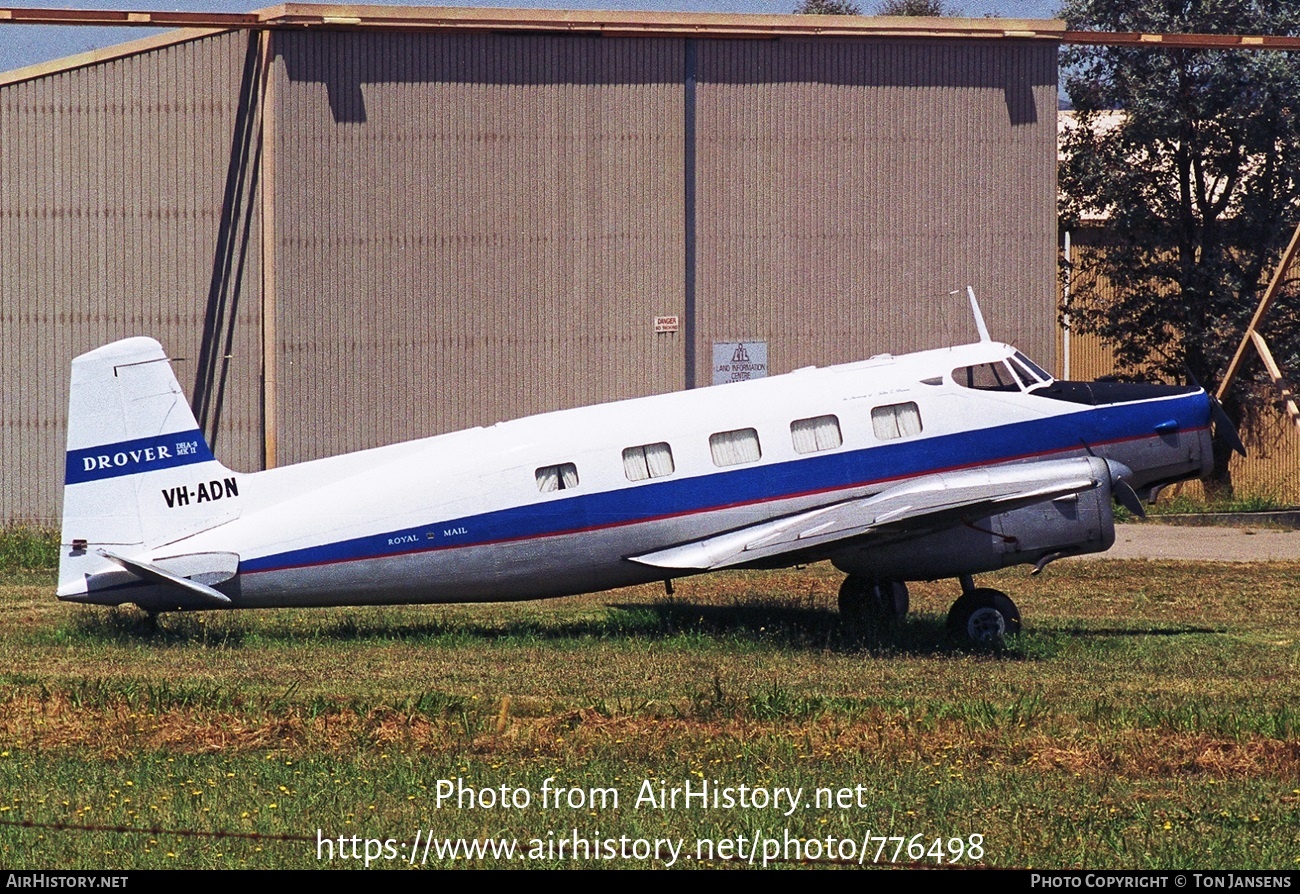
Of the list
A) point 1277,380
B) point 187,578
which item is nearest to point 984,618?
point 187,578

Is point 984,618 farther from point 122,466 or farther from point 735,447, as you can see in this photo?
point 122,466

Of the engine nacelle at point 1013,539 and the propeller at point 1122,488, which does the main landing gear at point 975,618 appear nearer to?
the engine nacelle at point 1013,539

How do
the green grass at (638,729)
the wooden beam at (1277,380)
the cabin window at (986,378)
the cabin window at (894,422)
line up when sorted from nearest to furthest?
the green grass at (638,729)
the cabin window at (894,422)
the cabin window at (986,378)
the wooden beam at (1277,380)

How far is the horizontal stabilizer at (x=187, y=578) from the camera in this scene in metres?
16.2

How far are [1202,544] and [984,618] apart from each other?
418 inches

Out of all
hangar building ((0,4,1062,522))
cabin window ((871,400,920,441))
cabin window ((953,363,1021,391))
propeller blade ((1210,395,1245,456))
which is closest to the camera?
cabin window ((871,400,920,441))

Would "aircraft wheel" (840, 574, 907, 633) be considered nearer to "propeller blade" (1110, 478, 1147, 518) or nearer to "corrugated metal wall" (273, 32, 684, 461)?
"propeller blade" (1110, 478, 1147, 518)

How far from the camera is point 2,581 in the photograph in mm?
22938

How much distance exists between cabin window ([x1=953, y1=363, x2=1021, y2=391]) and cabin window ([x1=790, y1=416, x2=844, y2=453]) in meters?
1.52

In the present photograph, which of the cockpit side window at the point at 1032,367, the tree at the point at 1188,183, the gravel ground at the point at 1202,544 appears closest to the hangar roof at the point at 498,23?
the tree at the point at 1188,183

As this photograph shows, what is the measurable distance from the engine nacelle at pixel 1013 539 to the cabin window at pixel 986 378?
1.67 meters

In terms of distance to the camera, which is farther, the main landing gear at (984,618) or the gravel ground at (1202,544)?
the gravel ground at (1202,544)

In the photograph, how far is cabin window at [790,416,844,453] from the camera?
1772 centimetres

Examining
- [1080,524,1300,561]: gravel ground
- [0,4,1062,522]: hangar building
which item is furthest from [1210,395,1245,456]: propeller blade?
[0,4,1062,522]: hangar building
